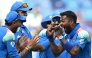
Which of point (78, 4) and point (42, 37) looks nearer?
point (42, 37)

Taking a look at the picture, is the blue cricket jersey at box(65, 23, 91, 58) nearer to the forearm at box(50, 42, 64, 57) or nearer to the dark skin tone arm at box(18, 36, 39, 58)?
the forearm at box(50, 42, 64, 57)

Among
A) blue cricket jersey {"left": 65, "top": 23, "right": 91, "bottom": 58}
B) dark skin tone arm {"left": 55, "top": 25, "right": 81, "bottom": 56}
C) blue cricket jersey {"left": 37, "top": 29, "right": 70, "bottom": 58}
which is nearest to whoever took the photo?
dark skin tone arm {"left": 55, "top": 25, "right": 81, "bottom": 56}

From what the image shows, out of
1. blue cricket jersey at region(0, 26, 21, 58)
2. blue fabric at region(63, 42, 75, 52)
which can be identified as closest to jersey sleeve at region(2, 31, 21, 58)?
blue cricket jersey at region(0, 26, 21, 58)

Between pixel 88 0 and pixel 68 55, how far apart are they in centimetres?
382

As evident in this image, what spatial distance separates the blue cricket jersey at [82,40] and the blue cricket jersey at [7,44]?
82 centimetres

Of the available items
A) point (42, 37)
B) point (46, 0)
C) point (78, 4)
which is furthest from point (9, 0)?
point (42, 37)

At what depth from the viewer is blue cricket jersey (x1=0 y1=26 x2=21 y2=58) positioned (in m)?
4.93

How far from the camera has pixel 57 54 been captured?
225 inches

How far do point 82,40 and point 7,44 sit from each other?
3.26 ft

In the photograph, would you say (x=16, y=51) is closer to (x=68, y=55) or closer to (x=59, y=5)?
(x=68, y=55)

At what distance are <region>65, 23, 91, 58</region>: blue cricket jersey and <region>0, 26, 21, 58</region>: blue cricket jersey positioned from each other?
0.82 meters

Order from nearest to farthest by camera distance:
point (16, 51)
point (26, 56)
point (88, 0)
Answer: point (16, 51), point (26, 56), point (88, 0)

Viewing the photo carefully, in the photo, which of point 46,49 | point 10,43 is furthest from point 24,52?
point 46,49

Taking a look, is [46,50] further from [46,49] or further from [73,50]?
[73,50]
